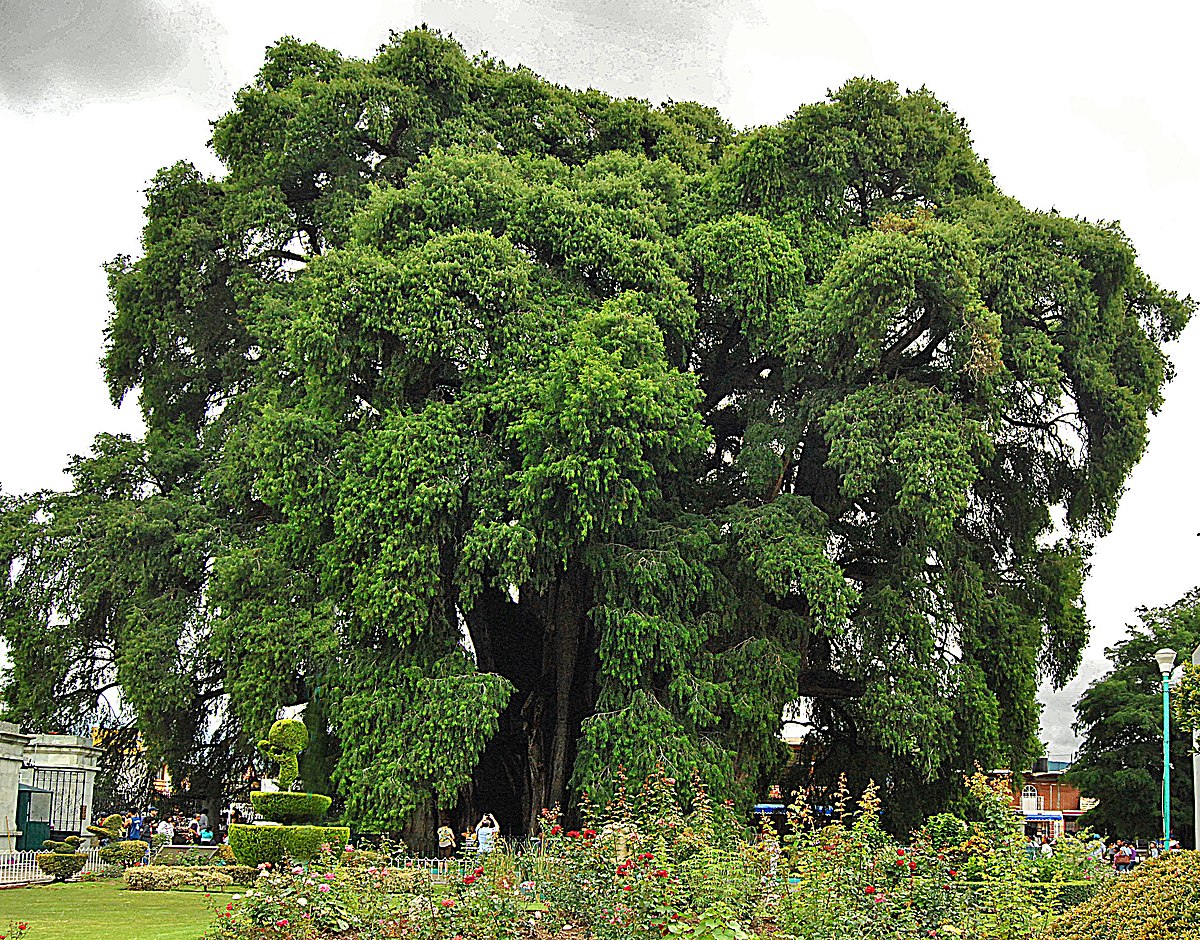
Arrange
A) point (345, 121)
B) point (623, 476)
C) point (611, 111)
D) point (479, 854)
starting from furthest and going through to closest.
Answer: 1. point (611, 111)
2. point (345, 121)
3. point (623, 476)
4. point (479, 854)

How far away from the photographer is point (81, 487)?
Result: 29469 millimetres

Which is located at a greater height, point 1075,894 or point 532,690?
point 532,690

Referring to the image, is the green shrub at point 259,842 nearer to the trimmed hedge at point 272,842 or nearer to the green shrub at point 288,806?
the trimmed hedge at point 272,842

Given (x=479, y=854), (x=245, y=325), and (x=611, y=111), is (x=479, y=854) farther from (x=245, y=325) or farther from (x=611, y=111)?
(x=611, y=111)

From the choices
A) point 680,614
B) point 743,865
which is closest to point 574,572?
point 680,614

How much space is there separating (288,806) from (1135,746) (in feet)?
103

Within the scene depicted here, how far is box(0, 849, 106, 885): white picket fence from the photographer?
22.1 meters

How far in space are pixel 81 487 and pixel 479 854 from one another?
57.8ft

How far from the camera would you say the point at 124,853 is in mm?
26047

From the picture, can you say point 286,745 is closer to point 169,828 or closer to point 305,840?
point 305,840

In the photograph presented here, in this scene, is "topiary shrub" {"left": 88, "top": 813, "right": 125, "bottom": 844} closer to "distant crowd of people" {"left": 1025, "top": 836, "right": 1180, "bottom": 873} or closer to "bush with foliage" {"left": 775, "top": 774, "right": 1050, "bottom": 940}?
"distant crowd of people" {"left": 1025, "top": 836, "right": 1180, "bottom": 873}

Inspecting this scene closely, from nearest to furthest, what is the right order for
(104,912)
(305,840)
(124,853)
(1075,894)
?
(1075,894)
(305,840)
(104,912)
(124,853)

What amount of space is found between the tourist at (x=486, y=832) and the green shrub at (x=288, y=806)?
3090 mm

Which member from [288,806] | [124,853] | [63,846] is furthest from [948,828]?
[63,846]
